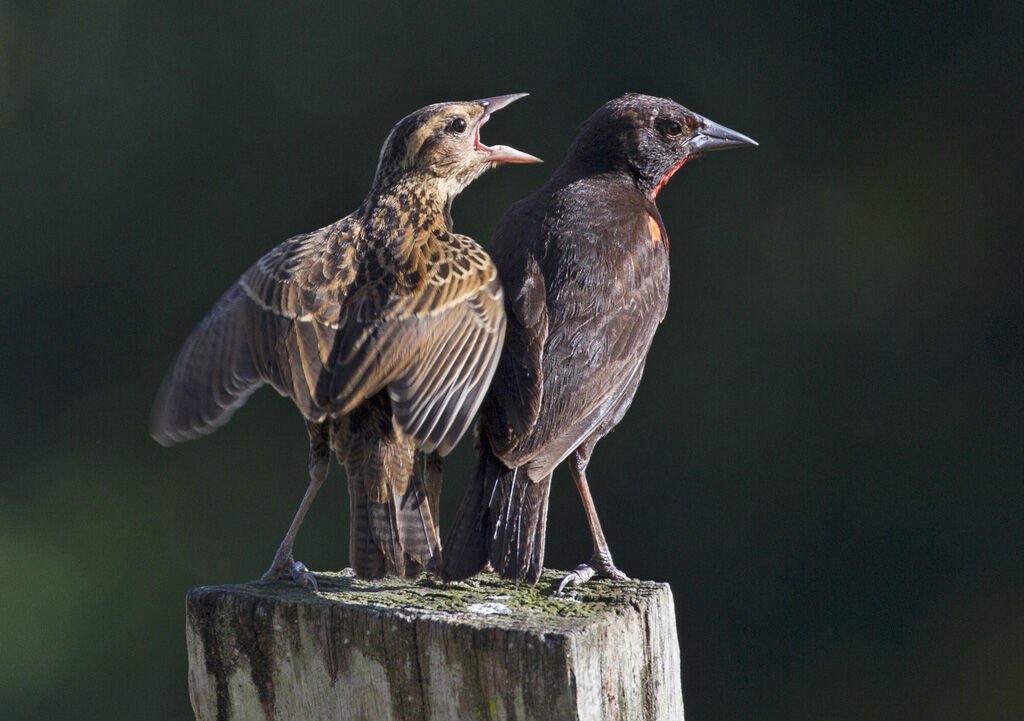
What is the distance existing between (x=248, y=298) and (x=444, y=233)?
452 mm

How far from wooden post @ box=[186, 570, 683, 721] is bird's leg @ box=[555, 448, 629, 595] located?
0.09 m

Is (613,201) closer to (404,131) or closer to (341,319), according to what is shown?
(404,131)

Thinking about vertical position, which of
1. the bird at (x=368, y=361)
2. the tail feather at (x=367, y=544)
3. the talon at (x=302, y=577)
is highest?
the bird at (x=368, y=361)

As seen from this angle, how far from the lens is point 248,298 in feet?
8.78

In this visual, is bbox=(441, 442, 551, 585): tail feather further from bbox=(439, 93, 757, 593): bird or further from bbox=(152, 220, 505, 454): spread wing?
bbox=(152, 220, 505, 454): spread wing

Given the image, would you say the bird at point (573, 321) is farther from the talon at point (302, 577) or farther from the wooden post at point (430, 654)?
the talon at point (302, 577)

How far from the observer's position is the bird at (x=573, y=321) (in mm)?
2541

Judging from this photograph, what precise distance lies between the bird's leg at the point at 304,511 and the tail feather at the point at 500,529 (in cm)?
34

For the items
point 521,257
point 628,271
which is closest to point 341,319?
point 521,257

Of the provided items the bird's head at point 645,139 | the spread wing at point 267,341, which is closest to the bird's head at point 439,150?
the spread wing at point 267,341

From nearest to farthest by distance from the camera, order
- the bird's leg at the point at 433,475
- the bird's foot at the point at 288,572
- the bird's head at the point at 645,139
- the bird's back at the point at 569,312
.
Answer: the bird's foot at the point at 288,572 < the bird's back at the point at 569,312 < the bird's leg at the point at 433,475 < the bird's head at the point at 645,139

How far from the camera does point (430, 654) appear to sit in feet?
7.16

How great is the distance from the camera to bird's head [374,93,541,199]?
301cm

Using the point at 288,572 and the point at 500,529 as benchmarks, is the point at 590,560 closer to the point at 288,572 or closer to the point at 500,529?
the point at 500,529
